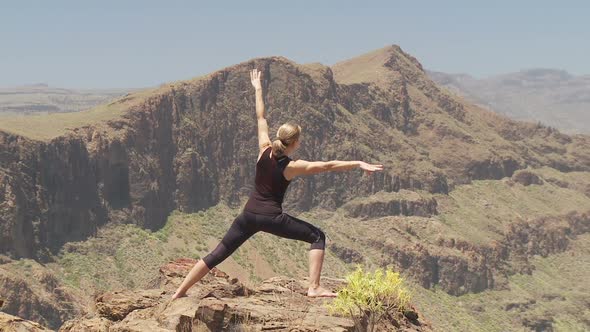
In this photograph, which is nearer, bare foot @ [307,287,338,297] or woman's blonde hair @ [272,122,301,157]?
woman's blonde hair @ [272,122,301,157]

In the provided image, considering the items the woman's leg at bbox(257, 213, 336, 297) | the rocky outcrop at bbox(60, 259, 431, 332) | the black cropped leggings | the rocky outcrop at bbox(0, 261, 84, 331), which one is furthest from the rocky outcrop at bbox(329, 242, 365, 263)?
the black cropped leggings

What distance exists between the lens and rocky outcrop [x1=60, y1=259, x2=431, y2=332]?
1514cm

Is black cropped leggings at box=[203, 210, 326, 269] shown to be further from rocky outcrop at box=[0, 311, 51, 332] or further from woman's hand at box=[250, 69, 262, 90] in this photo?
rocky outcrop at box=[0, 311, 51, 332]

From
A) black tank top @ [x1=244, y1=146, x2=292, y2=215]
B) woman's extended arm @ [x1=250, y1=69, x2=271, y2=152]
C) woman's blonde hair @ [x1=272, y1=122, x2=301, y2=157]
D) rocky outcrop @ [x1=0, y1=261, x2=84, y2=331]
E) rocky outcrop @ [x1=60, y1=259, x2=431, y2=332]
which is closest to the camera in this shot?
woman's blonde hair @ [x1=272, y1=122, x2=301, y2=157]

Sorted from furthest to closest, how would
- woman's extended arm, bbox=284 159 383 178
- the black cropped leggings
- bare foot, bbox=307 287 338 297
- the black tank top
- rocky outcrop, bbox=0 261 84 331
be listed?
rocky outcrop, bbox=0 261 84 331 < bare foot, bbox=307 287 338 297 < the black cropped leggings < the black tank top < woman's extended arm, bbox=284 159 383 178

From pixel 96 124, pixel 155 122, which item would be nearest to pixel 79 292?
pixel 96 124

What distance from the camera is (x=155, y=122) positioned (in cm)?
18812

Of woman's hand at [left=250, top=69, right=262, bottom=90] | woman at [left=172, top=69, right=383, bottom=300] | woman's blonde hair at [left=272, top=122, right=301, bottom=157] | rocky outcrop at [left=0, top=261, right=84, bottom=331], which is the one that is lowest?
rocky outcrop at [left=0, top=261, right=84, bottom=331]

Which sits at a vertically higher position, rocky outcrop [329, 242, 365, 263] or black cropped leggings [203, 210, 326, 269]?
black cropped leggings [203, 210, 326, 269]

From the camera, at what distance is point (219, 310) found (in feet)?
49.3

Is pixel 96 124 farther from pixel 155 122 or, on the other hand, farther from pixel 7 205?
pixel 7 205

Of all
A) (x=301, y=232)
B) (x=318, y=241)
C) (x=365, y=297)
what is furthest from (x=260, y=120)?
(x=365, y=297)

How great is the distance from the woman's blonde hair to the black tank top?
0.52 feet

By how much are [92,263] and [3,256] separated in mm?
21829
